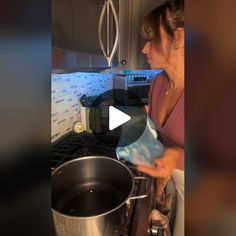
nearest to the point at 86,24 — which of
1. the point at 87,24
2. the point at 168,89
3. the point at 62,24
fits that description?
the point at 87,24

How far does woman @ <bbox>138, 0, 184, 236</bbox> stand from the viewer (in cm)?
51

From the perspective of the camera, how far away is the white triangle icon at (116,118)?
1188 millimetres

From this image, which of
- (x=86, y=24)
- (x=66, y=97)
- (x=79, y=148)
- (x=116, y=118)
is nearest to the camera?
(x=86, y=24)

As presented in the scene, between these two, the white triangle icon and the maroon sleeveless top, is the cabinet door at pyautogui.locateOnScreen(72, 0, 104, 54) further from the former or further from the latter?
the white triangle icon

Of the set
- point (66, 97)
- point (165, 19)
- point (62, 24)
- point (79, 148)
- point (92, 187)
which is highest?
point (165, 19)

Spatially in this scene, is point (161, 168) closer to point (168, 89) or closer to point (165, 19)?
point (168, 89)
